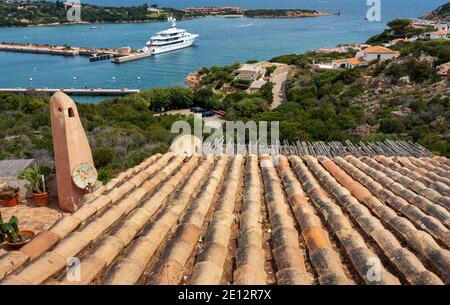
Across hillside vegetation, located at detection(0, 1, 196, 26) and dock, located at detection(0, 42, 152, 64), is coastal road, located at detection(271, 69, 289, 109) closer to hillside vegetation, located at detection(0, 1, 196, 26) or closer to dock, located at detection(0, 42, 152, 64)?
dock, located at detection(0, 42, 152, 64)

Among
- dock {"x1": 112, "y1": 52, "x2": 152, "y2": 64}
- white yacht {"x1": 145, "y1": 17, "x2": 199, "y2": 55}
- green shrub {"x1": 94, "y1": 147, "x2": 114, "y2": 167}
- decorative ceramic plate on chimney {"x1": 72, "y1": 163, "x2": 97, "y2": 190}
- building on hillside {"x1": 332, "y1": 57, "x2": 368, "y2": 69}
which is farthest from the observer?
white yacht {"x1": 145, "y1": 17, "x2": 199, "y2": 55}

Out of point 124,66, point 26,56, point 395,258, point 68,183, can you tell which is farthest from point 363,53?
point 26,56

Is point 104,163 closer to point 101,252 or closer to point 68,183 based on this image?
point 68,183

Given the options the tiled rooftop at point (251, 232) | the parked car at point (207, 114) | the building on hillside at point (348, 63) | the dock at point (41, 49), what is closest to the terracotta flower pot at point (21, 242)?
the tiled rooftop at point (251, 232)

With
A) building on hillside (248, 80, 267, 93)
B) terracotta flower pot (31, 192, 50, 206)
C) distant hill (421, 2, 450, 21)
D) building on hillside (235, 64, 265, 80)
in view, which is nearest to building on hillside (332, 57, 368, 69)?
building on hillside (235, 64, 265, 80)

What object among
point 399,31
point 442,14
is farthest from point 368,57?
point 442,14

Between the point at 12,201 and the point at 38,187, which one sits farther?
the point at 38,187

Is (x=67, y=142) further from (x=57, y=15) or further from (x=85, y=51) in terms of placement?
(x=57, y=15)
